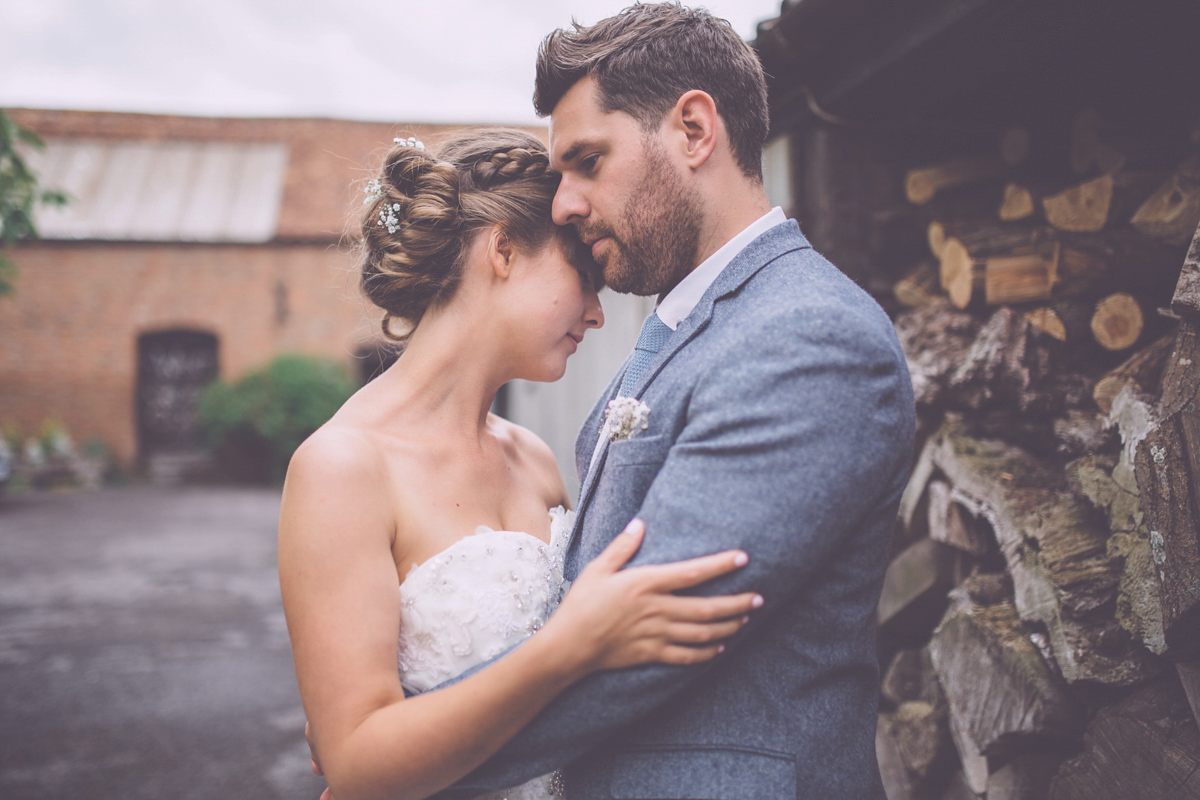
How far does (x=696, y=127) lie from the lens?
1.57 meters

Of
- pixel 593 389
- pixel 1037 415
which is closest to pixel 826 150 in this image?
pixel 1037 415

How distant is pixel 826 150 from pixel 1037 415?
1.39 m

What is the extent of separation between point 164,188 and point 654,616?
61.8 ft

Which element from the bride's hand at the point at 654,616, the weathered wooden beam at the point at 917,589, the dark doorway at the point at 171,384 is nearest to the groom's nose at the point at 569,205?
the bride's hand at the point at 654,616

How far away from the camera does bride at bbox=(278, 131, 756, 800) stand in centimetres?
123

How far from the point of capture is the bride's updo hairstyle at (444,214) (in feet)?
6.20

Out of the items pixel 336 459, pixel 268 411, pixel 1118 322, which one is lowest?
pixel 268 411

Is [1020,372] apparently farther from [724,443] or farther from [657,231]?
[724,443]

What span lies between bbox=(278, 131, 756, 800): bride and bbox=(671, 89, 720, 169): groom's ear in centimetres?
44

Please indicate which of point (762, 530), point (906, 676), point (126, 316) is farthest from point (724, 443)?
point (126, 316)

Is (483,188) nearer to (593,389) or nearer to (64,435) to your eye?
(593,389)

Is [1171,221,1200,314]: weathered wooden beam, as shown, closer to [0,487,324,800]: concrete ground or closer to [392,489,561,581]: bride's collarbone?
[392,489,561,581]: bride's collarbone

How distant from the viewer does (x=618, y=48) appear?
5.17 feet

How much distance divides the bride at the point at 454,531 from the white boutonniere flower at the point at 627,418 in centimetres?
23
